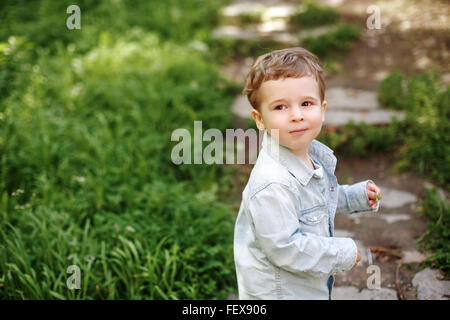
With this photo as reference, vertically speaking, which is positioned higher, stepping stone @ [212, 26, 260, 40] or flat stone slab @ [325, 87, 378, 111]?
stepping stone @ [212, 26, 260, 40]

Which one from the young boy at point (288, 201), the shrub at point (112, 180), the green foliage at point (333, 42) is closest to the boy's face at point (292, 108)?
the young boy at point (288, 201)

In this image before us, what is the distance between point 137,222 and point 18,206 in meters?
0.83

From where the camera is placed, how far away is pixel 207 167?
3359 millimetres

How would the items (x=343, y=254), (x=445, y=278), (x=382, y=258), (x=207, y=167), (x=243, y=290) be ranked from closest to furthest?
1. (x=343, y=254)
2. (x=243, y=290)
3. (x=445, y=278)
4. (x=382, y=258)
5. (x=207, y=167)

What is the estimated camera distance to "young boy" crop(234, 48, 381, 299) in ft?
4.84

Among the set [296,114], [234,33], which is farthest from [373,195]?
[234,33]

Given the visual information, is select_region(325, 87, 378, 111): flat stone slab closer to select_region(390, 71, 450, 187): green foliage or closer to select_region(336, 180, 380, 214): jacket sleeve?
select_region(390, 71, 450, 187): green foliage

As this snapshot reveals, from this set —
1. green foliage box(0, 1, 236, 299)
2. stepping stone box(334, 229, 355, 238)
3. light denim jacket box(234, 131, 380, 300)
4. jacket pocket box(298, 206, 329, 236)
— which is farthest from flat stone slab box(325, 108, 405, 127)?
jacket pocket box(298, 206, 329, 236)

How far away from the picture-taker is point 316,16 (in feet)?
17.7

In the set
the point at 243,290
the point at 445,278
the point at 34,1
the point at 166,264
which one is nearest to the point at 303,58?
the point at 243,290

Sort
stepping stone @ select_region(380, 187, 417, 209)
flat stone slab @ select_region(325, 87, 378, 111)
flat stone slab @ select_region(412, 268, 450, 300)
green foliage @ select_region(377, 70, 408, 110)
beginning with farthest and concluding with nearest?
flat stone slab @ select_region(325, 87, 378, 111)
green foliage @ select_region(377, 70, 408, 110)
stepping stone @ select_region(380, 187, 417, 209)
flat stone slab @ select_region(412, 268, 450, 300)

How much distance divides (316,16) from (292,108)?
4419mm

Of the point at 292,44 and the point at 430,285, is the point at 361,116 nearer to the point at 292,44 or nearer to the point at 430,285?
the point at 292,44

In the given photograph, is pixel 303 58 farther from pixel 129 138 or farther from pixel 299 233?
pixel 129 138
